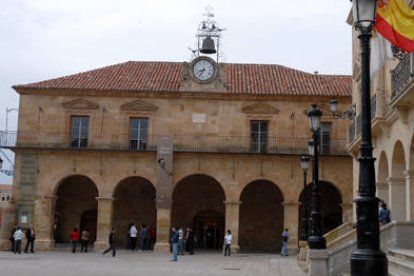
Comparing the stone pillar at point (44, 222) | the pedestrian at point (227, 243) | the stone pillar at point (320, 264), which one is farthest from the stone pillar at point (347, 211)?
the stone pillar at point (320, 264)

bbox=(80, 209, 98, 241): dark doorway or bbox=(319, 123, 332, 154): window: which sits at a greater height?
bbox=(319, 123, 332, 154): window

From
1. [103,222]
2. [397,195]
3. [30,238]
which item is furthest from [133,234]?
[397,195]

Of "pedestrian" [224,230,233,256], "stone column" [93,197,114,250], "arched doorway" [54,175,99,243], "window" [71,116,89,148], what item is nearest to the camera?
"pedestrian" [224,230,233,256]

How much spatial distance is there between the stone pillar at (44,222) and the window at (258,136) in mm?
11299

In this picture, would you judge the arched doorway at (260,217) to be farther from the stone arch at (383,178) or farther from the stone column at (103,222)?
the stone arch at (383,178)

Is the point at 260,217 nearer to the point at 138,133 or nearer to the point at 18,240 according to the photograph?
the point at 138,133

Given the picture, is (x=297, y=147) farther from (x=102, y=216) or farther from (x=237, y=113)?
(x=102, y=216)

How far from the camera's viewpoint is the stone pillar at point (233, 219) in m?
34.1

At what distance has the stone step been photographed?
42.0 feet

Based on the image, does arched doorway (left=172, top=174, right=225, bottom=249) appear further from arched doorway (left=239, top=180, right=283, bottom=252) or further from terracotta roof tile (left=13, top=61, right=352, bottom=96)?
terracotta roof tile (left=13, top=61, right=352, bottom=96)

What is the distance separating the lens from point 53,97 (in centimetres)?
3622

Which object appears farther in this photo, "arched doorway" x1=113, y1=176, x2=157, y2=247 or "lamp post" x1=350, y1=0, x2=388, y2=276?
"arched doorway" x1=113, y1=176, x2=157, y2=247

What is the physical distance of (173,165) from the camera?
114 ft

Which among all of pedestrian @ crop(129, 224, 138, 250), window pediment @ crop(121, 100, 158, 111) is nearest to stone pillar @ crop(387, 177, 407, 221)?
pedestrian @ crop(129, 224, 138, 250)
